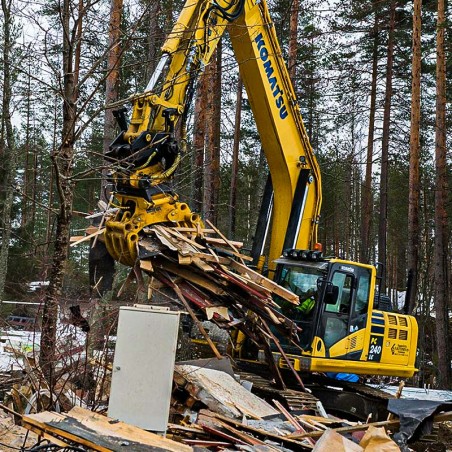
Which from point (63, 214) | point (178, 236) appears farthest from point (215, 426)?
point (63, 214)

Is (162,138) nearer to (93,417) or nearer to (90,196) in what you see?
(93,417)

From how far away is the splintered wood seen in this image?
7.43 m

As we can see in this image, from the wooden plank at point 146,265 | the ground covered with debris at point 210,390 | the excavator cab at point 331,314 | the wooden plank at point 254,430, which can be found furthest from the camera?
the excavator cab at point 331,314

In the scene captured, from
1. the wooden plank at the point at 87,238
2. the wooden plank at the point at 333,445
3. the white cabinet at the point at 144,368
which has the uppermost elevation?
the wooden plank at the point at 87,238

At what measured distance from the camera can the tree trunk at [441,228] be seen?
17.6 m

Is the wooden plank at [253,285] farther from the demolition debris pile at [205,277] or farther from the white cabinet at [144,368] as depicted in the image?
the white cabinet at [144,368]

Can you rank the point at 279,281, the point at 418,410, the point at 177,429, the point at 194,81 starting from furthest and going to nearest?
1. the point at 279,281
2. the point at 194,81
3. the point at 418,410
4. the point at 177,429

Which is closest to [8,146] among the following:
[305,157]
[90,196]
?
[305,157]

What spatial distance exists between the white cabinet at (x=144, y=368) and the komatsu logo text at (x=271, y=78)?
5.64 meters

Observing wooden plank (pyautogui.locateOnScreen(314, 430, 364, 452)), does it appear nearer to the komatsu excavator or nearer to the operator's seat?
the komatsu excavator

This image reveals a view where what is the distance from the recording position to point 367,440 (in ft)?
20.8

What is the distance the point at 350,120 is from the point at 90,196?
15137mm

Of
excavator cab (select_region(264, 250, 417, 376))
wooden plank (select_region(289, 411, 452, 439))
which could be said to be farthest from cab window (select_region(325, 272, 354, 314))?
wooden plank (select_region(289, 411, 452, 439))

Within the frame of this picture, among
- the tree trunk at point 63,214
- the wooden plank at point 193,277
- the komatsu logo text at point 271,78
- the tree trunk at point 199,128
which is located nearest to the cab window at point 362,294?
the komatsu logo text at point 271,78
